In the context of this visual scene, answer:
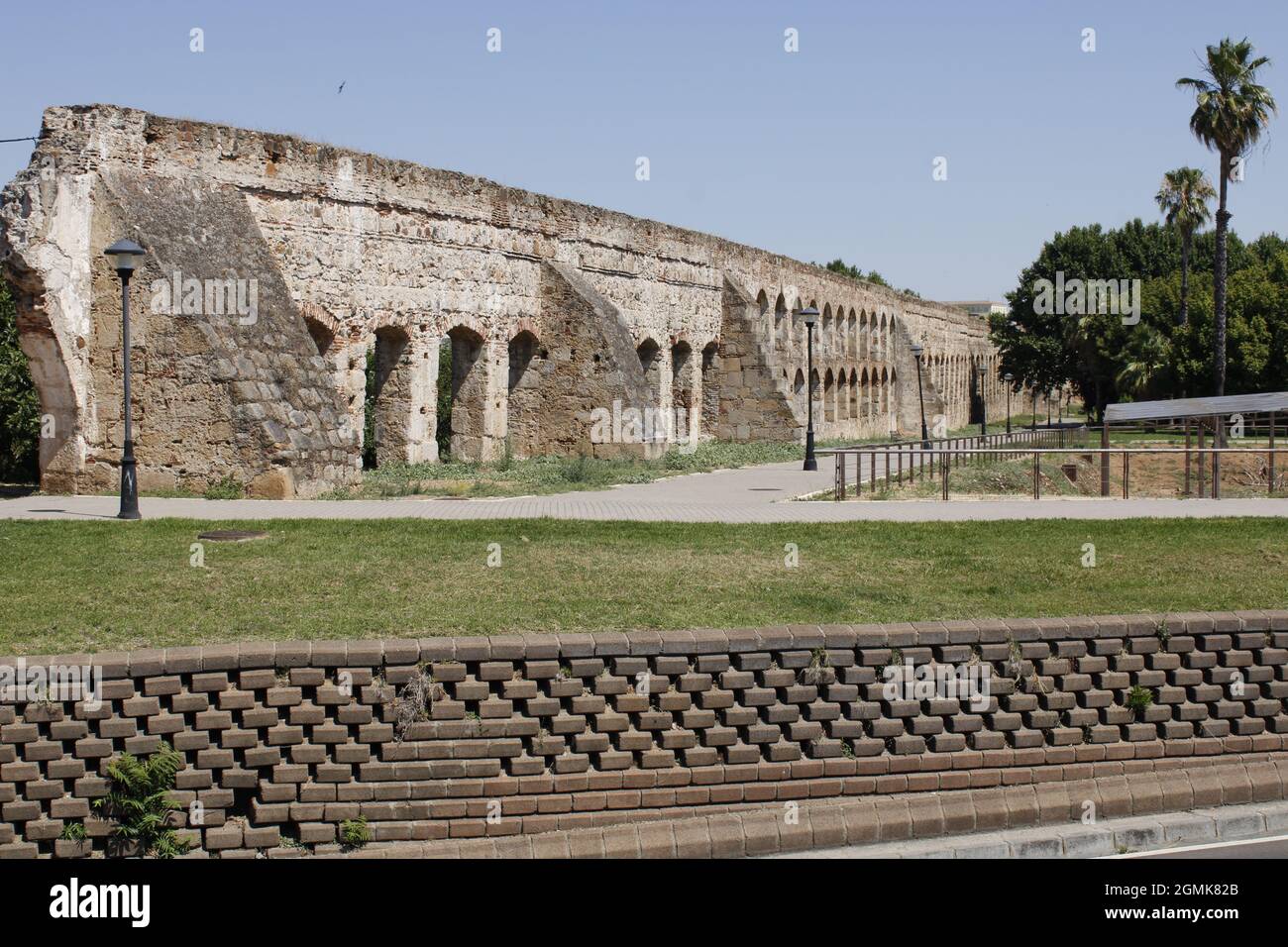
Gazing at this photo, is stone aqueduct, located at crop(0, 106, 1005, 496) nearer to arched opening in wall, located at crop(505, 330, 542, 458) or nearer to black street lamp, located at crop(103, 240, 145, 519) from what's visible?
arched opening in wall, located at crop(505, 330, 542, 458)

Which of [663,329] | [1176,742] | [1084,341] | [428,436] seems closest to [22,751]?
[1176,742]

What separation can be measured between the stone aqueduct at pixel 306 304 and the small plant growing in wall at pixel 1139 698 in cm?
955

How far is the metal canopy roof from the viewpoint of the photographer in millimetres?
21875

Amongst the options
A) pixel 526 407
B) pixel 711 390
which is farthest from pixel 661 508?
pixel 711 390

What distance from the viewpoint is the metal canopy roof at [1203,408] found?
2188 centimetres

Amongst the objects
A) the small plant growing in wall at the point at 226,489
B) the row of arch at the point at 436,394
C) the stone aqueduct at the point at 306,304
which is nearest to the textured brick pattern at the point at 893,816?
the small plant growing in wall at the point at 226,489

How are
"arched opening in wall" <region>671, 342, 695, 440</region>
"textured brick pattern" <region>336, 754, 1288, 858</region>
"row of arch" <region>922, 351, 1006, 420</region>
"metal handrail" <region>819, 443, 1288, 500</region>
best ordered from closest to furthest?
"textured brick pattern" <region>336, 754, 1288, 858</region> < "metal handrail" <region>819, 443, 1288, 500</region> < "arched opening in wall" <region>671, 342, 695, 440</region> < "row of arch" <region>922, 351, 1006, 420</region>

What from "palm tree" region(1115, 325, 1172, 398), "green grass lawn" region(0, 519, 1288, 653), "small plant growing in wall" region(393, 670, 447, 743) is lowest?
"small plant growing in wall" region(393, 670, 447, 743)

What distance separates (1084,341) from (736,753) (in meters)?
51.4

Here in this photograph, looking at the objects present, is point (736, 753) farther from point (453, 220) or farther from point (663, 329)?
point (663, 329)

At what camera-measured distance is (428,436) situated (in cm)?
2053

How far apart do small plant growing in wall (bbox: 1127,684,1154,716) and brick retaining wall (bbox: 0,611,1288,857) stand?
0.06 meters

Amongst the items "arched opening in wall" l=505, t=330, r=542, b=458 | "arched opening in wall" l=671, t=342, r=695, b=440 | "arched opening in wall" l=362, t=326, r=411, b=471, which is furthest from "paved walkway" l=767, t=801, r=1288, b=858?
"arched opening in wall" l=671, t=342, r=695, b=440

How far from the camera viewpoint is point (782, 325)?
3625 centimetres
